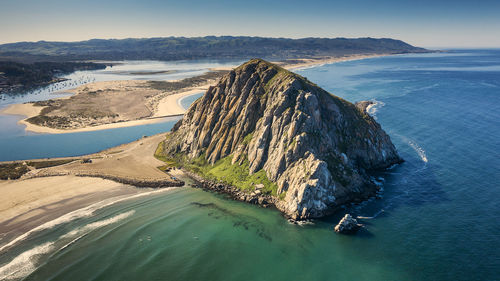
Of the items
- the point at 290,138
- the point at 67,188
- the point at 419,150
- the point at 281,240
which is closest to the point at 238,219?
the point at 281,240

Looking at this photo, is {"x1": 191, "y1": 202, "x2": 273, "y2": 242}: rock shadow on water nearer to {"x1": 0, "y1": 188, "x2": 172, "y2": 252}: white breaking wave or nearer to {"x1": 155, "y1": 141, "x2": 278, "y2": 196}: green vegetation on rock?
{"x1": 155, "y1": 141, "x2": 278, "y2": 196}: green vegetation on rock

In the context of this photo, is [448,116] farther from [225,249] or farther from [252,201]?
[225,249]

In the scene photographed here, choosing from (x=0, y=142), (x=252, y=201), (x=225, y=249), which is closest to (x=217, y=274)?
(x=225, y=249)

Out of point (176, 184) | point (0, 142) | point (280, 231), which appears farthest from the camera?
point (0, 142)

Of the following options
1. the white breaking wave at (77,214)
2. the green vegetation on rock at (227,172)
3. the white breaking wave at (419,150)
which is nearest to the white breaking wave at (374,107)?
the white breaking wave at (419,150)

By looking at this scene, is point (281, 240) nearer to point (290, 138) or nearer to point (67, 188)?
point (290, 138)
